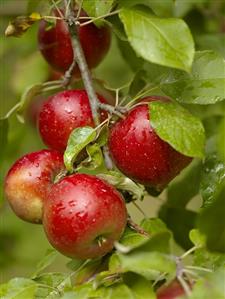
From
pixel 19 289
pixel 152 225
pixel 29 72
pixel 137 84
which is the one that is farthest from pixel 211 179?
pixel 29 72

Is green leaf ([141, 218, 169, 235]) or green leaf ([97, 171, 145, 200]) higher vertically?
green leaf ([97, 171, 145, 200])

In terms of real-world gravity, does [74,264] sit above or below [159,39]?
below

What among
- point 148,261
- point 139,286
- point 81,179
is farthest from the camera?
point 81,179

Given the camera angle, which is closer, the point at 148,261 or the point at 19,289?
the point at 148,261

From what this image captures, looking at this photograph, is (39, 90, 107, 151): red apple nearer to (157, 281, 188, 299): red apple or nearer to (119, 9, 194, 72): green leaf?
(119, 9, 194, 72): green leaf

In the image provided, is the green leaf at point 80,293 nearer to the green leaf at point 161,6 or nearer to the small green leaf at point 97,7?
the small green leaf at point 97,7

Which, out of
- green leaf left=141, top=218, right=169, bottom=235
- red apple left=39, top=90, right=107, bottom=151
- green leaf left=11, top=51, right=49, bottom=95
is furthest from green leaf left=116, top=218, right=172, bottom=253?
green leaf left=11, top=51, right=49, bottom=95

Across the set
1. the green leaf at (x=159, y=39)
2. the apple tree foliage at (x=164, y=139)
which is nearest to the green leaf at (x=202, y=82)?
the apple tree foliage at (x=164, y=139)

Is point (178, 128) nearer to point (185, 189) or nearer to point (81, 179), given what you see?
point (81, 179)
